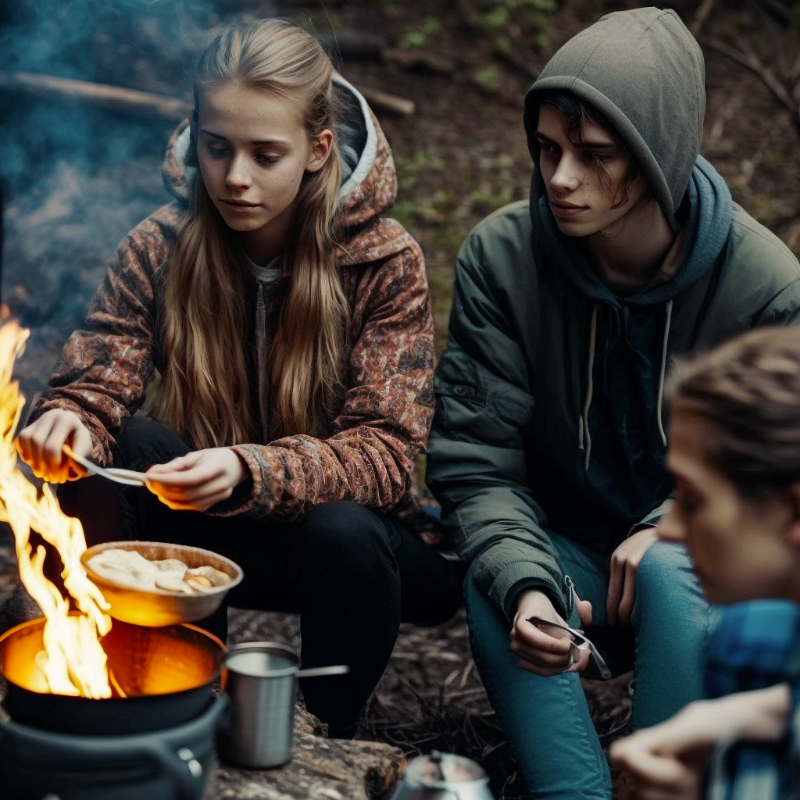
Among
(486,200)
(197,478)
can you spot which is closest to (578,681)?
(197,478)

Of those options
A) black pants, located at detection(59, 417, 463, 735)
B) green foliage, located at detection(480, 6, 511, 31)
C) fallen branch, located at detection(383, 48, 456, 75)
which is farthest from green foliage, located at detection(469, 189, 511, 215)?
black pants, located at detection(59, 417, 463, 735)

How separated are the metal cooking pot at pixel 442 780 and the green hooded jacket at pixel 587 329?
689 mm

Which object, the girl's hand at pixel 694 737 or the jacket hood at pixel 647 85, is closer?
the girl's hand at pixel 694 737

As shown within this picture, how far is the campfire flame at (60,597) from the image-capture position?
2281 mm

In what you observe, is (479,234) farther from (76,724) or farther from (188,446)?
(76,724)

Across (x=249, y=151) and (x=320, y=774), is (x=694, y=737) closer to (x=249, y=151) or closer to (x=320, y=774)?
(x=320, y=774)

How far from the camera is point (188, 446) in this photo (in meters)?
3.05

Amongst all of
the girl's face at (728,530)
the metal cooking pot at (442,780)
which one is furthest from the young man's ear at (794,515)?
the metal cooking pot at (442,780)

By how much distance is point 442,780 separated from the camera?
6.79ft

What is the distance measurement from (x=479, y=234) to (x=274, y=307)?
587 millimetres

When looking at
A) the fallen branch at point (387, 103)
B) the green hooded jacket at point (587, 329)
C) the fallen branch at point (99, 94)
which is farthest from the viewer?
the fallen branch at point (387, 103)

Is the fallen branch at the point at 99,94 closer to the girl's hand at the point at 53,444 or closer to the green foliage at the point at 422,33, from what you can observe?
the green foliage at the point at 422,33

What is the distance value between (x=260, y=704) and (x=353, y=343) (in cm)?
118

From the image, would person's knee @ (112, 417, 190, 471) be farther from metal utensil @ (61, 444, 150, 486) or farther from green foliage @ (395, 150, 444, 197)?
green foliage @ (395, 150, 444, 197)
